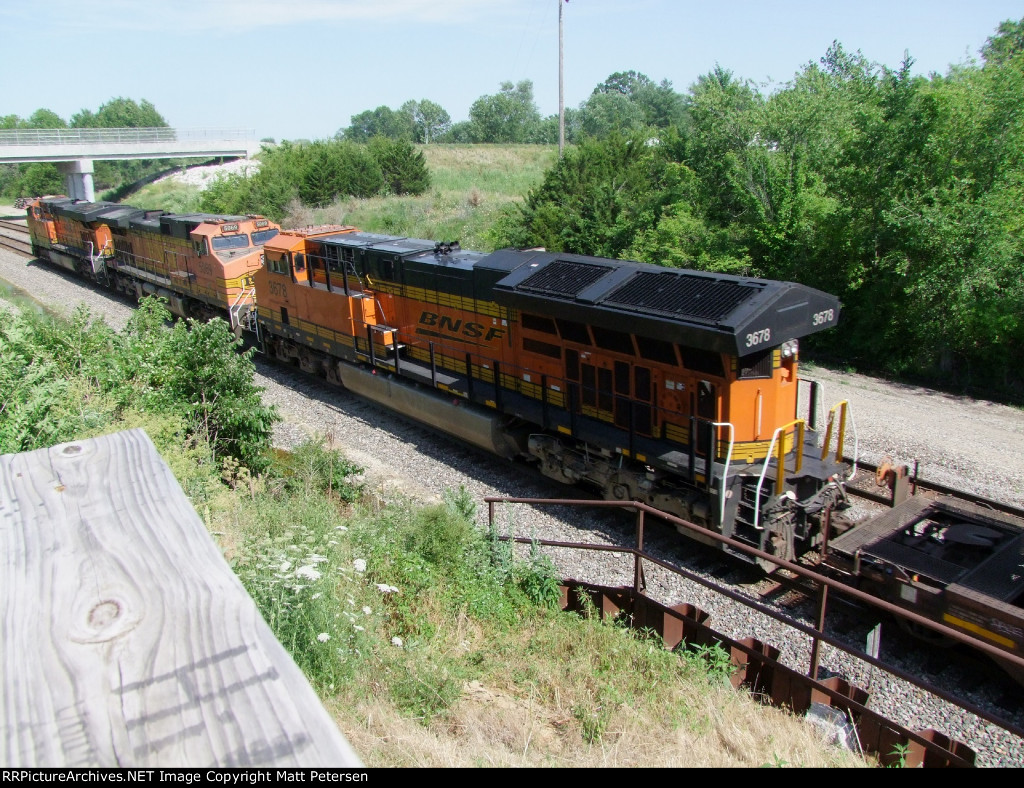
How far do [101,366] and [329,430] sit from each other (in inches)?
168

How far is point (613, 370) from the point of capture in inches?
451

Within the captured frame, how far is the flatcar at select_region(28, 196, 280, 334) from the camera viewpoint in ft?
68.4

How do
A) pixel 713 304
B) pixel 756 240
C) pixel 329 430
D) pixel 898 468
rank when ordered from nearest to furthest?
1. pixel 713 304
2. pixel 898 468
3. pixel 329 430
4. pixel 756 240

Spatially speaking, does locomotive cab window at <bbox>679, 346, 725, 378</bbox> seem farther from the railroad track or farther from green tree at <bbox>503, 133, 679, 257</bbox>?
the railroad track

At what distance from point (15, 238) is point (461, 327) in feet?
125

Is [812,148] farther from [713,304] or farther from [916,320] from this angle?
[713,304]

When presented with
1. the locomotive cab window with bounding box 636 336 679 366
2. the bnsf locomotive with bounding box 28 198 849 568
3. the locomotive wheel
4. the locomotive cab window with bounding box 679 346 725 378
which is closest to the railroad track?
the bnsf locomotive with bounding box 28 198 849 568

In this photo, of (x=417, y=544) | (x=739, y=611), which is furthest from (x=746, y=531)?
(x=417, y=544)

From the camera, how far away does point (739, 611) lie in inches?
343

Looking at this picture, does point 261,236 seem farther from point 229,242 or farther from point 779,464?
point 779,464

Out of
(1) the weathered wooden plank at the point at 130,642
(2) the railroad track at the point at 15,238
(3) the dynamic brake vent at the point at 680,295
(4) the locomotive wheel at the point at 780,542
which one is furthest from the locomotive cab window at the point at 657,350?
(2) the railroad track at the point at 15,238

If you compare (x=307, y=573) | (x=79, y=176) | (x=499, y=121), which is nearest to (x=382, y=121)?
(x=499, y=121)

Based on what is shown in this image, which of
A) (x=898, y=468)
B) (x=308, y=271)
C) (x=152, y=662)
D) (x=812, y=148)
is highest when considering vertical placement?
(x=812, y=148)

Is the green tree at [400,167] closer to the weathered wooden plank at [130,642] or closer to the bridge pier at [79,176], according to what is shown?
the bridge pier at [79,176]
